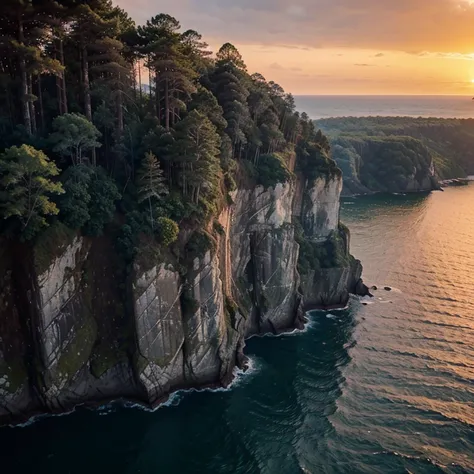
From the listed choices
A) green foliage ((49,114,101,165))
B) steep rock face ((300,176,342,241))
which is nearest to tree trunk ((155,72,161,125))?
green foliage ((49,114,101,165))

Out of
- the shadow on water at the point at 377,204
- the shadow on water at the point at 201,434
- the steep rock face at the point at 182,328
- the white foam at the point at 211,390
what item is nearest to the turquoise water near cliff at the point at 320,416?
the shadow on water at the point at 201,434

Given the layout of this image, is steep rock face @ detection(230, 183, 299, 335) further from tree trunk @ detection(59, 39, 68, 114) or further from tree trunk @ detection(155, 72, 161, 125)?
tree trunk @ detection(59, 39, 68, 114)

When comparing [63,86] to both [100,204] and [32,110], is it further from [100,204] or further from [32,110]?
[100,204]

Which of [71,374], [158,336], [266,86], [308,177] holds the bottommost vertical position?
[71,374]

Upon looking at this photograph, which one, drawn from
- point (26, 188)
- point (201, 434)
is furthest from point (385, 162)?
point (26, 188)

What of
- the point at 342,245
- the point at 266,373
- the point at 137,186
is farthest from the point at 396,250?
the point at 137,186

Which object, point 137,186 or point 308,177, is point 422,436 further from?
point 308,177
